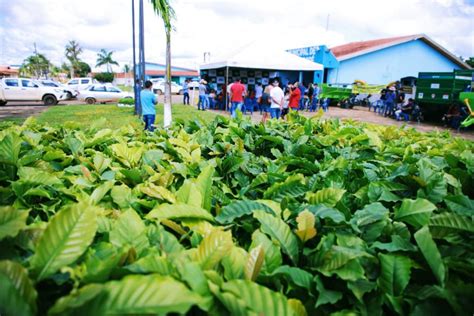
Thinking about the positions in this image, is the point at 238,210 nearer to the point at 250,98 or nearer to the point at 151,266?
the point at 151,266

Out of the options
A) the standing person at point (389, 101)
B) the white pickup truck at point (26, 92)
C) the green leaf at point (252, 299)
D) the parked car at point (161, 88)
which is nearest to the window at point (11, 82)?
the white pickup truck at point (26, 92)

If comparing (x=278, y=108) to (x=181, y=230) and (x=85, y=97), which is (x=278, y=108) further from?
(x=85, y=97)

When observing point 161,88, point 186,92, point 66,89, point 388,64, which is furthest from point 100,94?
point 388,64

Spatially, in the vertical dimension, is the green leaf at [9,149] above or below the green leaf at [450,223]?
above

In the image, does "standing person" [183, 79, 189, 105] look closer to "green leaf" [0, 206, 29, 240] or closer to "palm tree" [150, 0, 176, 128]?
"palm tree" [150, 0, 176, 128]

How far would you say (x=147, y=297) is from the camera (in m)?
0.81

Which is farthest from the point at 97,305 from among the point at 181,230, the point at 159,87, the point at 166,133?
the point at 159,87

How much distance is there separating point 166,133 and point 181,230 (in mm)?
1980

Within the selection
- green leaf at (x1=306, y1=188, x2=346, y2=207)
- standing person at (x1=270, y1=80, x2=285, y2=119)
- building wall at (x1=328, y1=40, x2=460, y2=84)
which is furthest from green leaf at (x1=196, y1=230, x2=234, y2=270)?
building wall at (x1=328, y1=40, x2=460, y2=84)

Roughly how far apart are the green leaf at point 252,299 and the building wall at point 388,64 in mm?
27463

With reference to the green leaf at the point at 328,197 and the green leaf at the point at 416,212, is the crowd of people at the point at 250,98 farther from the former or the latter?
the green leaf at the point at 416,212

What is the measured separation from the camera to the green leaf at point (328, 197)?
5.05ft

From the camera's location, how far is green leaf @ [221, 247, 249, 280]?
1.11 m

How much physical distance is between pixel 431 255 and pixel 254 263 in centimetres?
61
